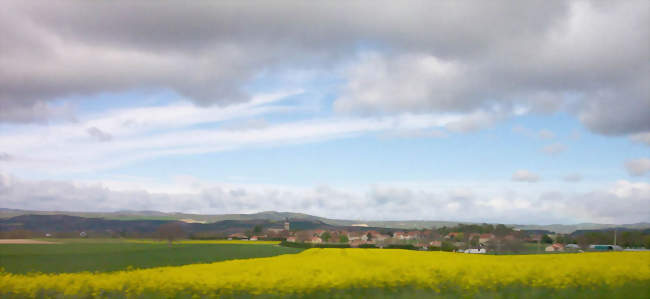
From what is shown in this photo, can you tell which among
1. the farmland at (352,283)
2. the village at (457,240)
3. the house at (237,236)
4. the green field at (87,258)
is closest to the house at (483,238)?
the village at (457,240)

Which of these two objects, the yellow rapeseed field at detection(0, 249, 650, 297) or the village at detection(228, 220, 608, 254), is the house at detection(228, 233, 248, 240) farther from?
the yellow rapeseed field at detection(0, 249, 650, 297)

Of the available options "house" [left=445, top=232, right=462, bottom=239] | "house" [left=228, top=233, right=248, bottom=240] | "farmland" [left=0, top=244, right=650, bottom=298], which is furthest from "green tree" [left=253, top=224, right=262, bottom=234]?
"farmland" [left=0, top=244, right=650, bottom=298]

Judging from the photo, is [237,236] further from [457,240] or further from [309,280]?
[309,280]

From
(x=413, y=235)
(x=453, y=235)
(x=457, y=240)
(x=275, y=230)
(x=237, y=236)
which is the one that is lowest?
(x=237, y=236)

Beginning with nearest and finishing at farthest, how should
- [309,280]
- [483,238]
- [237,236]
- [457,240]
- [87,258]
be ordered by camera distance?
[309,280]
[87,258]
[483,238]
[457,240]
[237,236]

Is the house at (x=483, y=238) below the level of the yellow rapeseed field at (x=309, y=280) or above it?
below

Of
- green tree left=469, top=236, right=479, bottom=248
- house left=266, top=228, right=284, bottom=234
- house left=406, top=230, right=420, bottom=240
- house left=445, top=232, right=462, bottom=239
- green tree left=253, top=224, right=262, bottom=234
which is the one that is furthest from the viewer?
house left=266, top=228, right=284, bottom=234

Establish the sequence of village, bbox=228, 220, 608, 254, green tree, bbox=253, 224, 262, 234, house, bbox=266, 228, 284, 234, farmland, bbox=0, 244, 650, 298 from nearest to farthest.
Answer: farmland, bbox=0, 244, 650, 298 → village, bbox=228, 220, 608, 254 → green tree, bbox=253, 224, 262, 234 → house, bbox=266, 228, 284, 234

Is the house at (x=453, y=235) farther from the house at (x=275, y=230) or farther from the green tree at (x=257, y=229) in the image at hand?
the green tree at (x=257, y=229)

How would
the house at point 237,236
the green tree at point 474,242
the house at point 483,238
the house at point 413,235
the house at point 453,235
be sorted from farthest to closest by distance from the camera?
the house at point 237,236
the house at point 453,235
the house at point 413,235
the house at point 483,238
the green tree at point 474,242

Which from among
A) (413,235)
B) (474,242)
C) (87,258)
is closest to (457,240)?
(474,242)

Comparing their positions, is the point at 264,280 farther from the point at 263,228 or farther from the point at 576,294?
the point at 263,228

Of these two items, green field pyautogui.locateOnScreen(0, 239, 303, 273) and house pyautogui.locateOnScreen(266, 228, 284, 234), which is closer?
green field pyautogui.locateOnScreen(0, 239, 303, 273)

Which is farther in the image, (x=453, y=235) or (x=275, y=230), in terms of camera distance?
(x=275, y=230)
